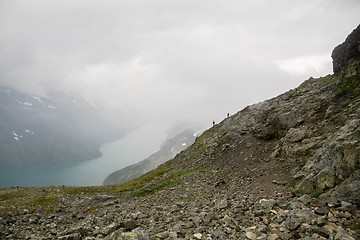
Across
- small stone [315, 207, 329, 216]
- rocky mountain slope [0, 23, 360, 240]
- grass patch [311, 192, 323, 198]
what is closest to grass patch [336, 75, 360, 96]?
rocky mountain slope [0, 23, 360, 240]

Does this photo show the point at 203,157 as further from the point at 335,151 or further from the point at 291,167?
the point at 335,151

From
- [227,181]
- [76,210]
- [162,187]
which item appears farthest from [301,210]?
[76,210]

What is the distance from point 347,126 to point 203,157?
29065 mm

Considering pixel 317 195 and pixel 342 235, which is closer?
pixel 342 235

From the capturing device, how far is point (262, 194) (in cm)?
1842

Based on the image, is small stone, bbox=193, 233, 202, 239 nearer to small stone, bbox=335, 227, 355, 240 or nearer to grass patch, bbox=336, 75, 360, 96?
small stone, bbox=335, 227, 355, 240

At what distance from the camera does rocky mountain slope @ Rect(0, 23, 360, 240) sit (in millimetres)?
12258

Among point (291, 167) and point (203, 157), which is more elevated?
point (203, 157)

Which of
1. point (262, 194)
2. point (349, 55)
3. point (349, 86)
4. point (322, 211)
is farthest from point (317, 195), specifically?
point (349, 55)

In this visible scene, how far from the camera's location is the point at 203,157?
43.3 meters

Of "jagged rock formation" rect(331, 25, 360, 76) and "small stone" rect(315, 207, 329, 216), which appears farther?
"jagged rock formation" rect(331, 25, 360, 76)

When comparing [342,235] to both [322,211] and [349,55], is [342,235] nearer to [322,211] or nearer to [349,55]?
[322,211]

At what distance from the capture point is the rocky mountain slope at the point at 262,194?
40.2 feet

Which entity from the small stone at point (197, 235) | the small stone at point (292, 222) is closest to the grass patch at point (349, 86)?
the small stone at point (292, 222)
